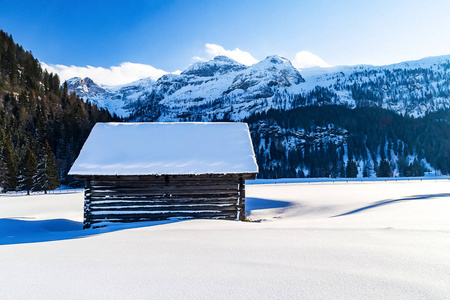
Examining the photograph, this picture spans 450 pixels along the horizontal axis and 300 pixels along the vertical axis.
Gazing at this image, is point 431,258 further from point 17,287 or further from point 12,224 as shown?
point 12,224

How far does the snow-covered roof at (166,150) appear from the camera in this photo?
11219mm

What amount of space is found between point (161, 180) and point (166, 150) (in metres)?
1.63

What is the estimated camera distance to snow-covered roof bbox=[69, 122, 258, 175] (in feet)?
36.8

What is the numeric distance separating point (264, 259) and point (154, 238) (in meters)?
3.35

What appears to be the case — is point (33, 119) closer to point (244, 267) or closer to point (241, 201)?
point (241, 201)

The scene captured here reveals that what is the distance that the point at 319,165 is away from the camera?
103 m

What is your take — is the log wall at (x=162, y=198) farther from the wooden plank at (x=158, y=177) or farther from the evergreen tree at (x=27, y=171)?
the evergreen tree at (x=27, y=171)

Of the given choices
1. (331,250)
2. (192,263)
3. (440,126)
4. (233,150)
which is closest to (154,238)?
(192,263)

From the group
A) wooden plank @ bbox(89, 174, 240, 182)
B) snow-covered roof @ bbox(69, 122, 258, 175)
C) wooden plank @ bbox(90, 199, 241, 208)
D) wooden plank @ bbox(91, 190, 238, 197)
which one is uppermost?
snow-covered roof @ bbox(69, 122, 258, 175)

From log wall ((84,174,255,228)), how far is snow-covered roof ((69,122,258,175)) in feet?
1.88

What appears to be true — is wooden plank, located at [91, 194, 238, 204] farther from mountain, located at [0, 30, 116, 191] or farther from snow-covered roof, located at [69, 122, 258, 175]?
mountain, located at [0, 30, 116, 191]

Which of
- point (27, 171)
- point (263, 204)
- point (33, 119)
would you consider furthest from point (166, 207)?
point (33, 119)

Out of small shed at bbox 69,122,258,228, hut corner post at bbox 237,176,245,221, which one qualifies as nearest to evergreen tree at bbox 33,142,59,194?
small shed at bbox 69,122,258,228

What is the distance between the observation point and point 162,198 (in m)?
11.8
